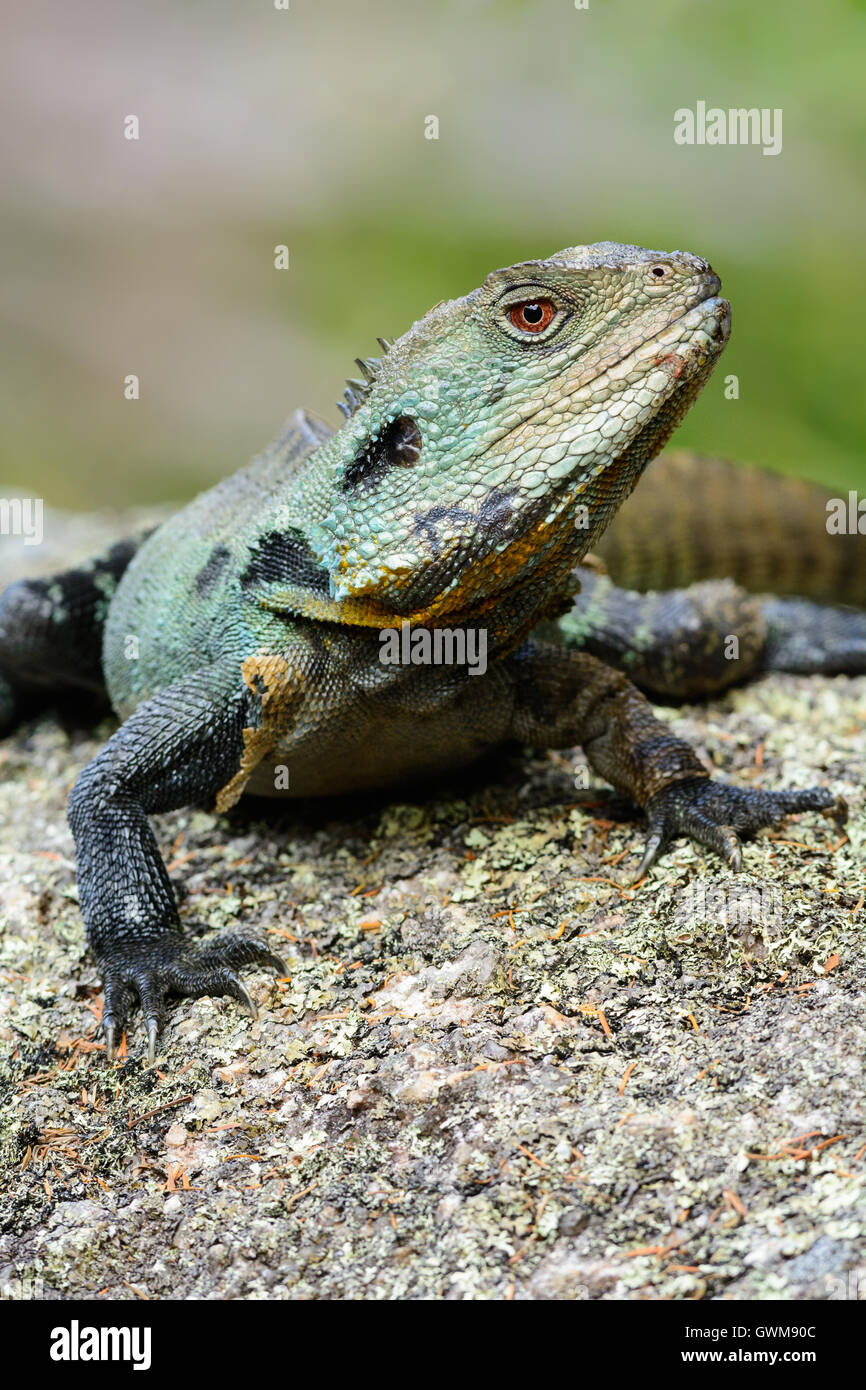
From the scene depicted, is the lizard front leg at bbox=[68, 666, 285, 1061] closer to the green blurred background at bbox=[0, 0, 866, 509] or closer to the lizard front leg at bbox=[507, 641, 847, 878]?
the lizard front leg at bbox=[507, 641, 847, 878]

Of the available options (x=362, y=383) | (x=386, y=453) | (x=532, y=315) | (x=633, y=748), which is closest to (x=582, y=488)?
(x=532, y=315)

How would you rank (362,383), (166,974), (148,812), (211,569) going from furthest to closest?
(211,569)
(148,812)
(166,974)
(362,383)

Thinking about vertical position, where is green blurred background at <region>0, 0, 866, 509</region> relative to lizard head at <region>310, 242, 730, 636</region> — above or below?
above

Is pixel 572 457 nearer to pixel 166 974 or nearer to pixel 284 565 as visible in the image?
pixel 284 565

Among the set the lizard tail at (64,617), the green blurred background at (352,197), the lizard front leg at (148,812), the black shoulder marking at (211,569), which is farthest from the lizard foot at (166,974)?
the green blurred background at (352,197)

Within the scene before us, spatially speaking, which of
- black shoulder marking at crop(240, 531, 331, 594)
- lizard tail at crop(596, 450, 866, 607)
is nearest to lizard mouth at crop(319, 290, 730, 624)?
black shoulder marking at crop(240, 531, 331, 594)
